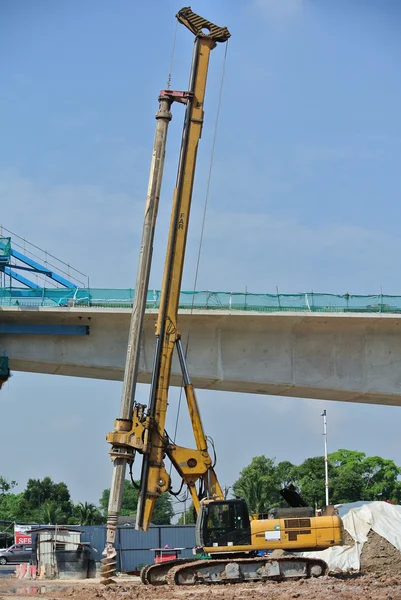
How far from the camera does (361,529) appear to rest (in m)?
32.9

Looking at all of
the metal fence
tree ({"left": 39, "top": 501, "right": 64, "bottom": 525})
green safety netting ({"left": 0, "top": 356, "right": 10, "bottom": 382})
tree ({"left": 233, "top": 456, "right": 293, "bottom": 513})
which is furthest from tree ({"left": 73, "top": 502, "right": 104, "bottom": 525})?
green safety netting ({"left": 0, "top": 356, "right": 10, "bottom": 382})

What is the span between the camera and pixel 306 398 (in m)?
37.3

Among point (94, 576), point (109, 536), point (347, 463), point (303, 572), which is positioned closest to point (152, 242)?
point (109, 536)

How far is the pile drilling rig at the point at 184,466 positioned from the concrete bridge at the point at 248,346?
5954mm

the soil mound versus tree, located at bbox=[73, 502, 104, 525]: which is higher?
tree, located at bbox=[73, 502, 104, 525]

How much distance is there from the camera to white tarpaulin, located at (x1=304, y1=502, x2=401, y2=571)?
106 ft

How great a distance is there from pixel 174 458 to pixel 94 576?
9578mm

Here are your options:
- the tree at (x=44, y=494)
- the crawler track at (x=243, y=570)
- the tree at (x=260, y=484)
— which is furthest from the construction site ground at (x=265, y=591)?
the tree at (x=44, y=494)

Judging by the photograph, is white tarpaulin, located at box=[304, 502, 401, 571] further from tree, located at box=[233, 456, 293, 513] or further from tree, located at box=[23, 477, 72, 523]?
tree, located at box=[23, 477, 72, 523]

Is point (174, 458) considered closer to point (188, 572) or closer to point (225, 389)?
point (188, 572)

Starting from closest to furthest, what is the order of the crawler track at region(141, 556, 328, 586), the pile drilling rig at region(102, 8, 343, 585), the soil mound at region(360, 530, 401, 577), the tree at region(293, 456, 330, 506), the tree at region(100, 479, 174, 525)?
the crawler track at region(141, 556, 328, 586)
the pile drilling rig at region(102, 8, 343, 585)
the soil mound at region(360, 530, 401, 577)
the tree at region(293, 456, 330, 506)
the tree at region(100, 479, 174, 525)

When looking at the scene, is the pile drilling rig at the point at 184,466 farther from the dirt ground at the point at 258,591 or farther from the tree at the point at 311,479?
the tree at the point at 311,479

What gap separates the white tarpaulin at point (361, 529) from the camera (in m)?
32.2

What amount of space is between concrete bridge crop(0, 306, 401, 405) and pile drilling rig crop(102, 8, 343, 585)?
234 inches
